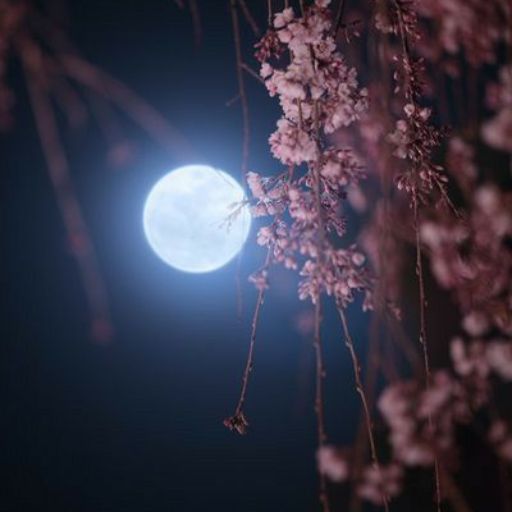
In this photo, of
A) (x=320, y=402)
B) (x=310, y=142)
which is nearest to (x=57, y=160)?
(x=320, y=402)

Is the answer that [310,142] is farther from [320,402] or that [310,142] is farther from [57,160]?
[57,160]

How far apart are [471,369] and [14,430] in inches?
169

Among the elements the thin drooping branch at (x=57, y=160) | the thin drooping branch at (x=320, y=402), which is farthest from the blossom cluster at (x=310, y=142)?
the thin drooping branch at (x=57, y=160)

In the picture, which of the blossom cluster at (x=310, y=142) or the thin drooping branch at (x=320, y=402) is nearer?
the thin drooping branch at (x=320, y=402)

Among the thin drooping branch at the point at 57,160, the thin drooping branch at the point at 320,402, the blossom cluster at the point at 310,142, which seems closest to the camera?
the thin drooping branch at the point at 57,160

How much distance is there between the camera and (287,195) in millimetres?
2572

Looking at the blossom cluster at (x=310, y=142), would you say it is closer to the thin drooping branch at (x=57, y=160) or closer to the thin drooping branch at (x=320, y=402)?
the thin drooping branch at (x=320, y=402)

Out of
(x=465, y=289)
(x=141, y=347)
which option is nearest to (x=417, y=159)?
(x=465, y=289)

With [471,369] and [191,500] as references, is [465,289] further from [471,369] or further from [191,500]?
[191,500]

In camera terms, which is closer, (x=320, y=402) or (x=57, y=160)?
(x=57, y=160)

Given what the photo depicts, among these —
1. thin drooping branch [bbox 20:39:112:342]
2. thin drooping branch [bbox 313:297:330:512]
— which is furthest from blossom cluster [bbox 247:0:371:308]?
thin drooping branch [bbox 20:39:112:342]

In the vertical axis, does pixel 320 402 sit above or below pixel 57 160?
below

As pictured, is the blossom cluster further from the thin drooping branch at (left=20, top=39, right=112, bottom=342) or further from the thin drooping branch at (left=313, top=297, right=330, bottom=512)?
the thin drooping branch at (left=20, top=39, right=112, bottom=342)

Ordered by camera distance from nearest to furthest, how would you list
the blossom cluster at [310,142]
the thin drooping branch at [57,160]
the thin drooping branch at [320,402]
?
the thin drooping branch at [57,160] < the thin drooping branch at [320,402] < the blossom cluster at [310,142]
